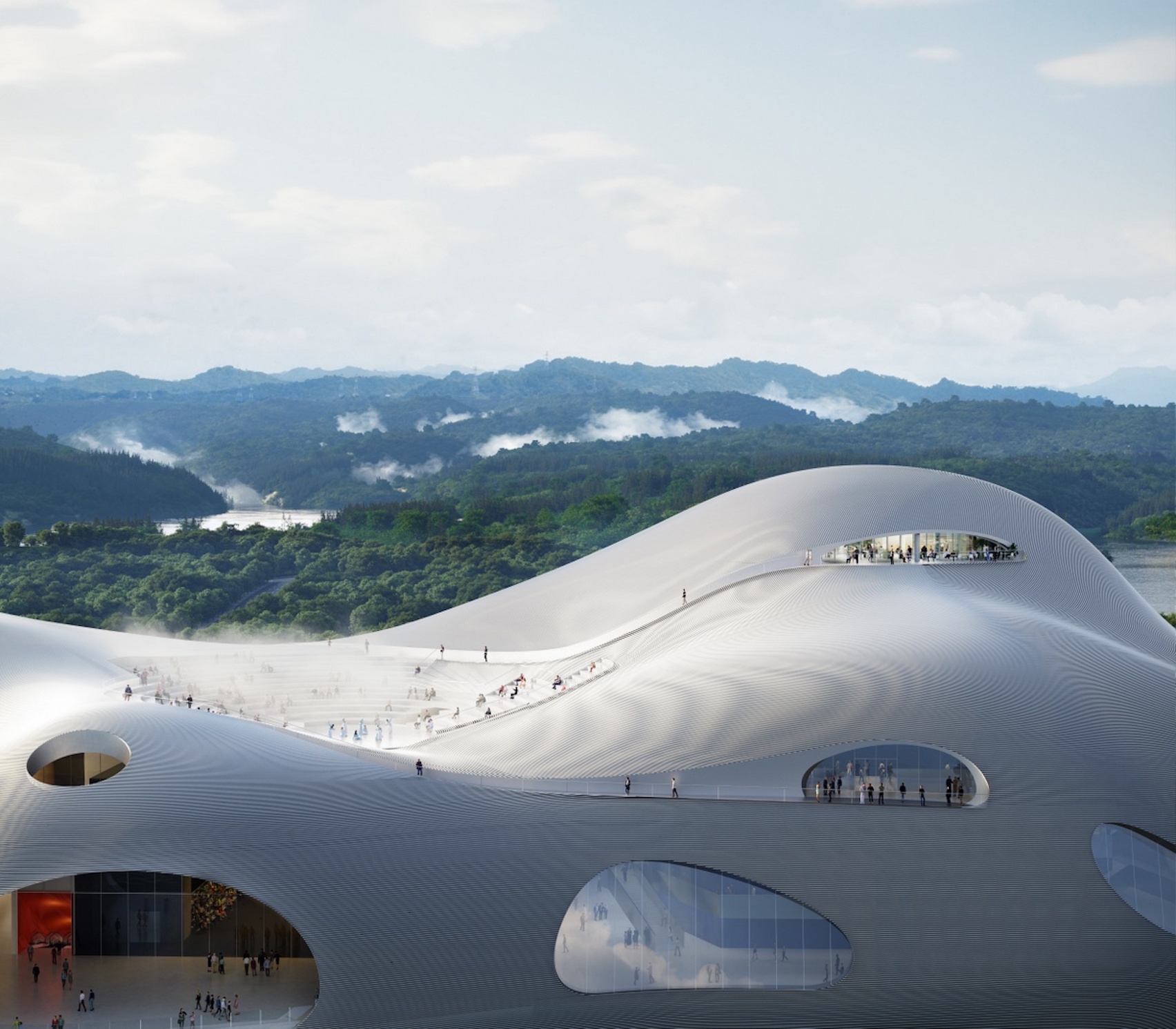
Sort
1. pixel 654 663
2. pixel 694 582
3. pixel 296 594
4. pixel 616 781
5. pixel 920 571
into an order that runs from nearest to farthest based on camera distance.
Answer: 1. pixel 616 781
2. pixel 654 663
3. pixel 920 571
4. pixel 694 582
5. pixel 296 594

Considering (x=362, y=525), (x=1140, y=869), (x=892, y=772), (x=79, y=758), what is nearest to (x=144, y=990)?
(x=79, y=758)

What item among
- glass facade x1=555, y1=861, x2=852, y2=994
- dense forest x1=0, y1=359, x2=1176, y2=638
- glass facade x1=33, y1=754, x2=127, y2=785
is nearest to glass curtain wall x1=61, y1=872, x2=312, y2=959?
glass facade x1=33, y1=754, x2=127, y2=785

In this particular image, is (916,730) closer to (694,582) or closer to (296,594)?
(694,582)

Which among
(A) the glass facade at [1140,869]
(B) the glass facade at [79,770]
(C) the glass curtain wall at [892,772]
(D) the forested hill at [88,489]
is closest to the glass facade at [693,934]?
(C) the glass curtain wall at [892,772]

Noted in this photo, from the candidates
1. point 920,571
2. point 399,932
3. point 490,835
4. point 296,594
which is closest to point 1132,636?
point 920,571

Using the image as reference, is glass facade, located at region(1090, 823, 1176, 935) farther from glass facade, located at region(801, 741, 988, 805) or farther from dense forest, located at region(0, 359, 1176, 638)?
dense forest, located at region(0, 359, 1176, 638)

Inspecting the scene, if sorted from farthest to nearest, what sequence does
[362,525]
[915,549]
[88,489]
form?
[88,489] < [362,525] < [915,549]

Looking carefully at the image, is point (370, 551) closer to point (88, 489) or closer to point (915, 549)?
point (88, 489)
